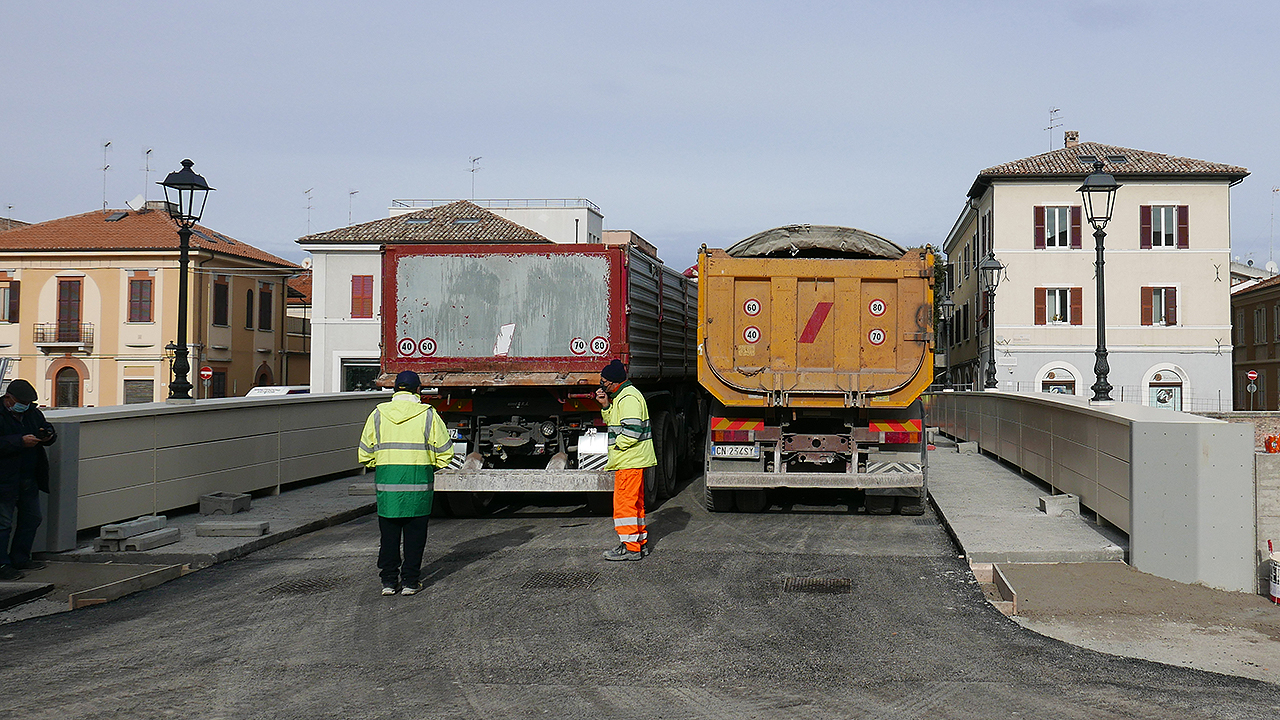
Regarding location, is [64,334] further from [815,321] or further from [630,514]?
[630,514]

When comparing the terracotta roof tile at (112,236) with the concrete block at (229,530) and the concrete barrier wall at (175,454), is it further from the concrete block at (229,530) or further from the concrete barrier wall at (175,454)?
the concrete block at (229,530)

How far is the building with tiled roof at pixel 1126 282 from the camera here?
1619 inches

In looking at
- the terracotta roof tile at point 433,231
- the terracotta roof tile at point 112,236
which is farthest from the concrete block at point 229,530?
the terracotta roof tile at point 112,236

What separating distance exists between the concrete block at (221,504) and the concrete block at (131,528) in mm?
1514

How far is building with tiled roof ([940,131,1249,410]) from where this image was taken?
4112 cm

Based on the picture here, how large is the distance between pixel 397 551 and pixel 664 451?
6203 millimetres

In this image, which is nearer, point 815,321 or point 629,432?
point 629,432

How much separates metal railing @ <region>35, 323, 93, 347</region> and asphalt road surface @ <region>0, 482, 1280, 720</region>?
4266cm

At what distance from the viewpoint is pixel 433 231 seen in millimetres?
42656

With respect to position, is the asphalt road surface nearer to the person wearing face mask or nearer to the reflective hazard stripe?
the reflective hazard stripe

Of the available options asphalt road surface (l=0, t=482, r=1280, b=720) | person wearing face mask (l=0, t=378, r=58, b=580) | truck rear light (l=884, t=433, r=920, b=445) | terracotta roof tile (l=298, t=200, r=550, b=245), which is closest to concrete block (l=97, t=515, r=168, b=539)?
person wearing face mask (l=0, t=378, r=58, b=580)

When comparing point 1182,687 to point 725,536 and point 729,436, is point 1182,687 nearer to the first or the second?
point 725,536

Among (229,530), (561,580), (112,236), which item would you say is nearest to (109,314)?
(112,236)

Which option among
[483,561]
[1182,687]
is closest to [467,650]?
[483,561]
